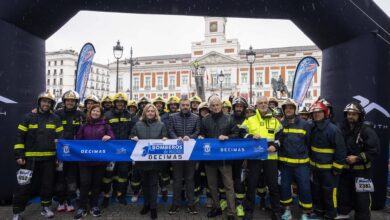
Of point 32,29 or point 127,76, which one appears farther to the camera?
point 127,76

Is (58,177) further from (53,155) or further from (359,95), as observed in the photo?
(359,95)

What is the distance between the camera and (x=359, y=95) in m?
5.57

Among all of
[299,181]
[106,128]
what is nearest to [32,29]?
[106,128]

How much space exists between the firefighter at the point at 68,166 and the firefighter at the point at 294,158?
3.67 meters

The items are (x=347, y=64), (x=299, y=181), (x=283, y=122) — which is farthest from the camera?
(x=347, y=64)

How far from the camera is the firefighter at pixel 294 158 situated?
4.97 meters

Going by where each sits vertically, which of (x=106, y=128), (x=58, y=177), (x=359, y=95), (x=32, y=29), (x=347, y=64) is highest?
(x=32, y=29)

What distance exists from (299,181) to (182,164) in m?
2.03

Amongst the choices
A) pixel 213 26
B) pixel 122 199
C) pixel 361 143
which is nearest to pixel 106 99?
pixel 122 199

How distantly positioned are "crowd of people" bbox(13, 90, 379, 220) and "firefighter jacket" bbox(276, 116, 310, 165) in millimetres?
16

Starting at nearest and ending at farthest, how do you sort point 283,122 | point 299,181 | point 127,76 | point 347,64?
point 299,181
point 283,122
point 347,64
point 127,76

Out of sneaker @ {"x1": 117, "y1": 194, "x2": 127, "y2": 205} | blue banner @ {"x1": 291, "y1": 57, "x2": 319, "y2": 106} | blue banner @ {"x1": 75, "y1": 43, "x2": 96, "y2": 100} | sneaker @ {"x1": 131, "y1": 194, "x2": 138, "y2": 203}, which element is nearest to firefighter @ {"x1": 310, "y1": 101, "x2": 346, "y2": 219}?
sneaker @ {"x1": 131, "y1": 194, "x2": 138, "y2": 203}

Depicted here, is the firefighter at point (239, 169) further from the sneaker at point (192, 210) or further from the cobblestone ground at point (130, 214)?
the sneaker at point (192, 210)

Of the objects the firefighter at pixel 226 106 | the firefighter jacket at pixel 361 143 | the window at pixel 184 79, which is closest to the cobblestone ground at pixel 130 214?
the firefighter jacket at pixel 361 143
